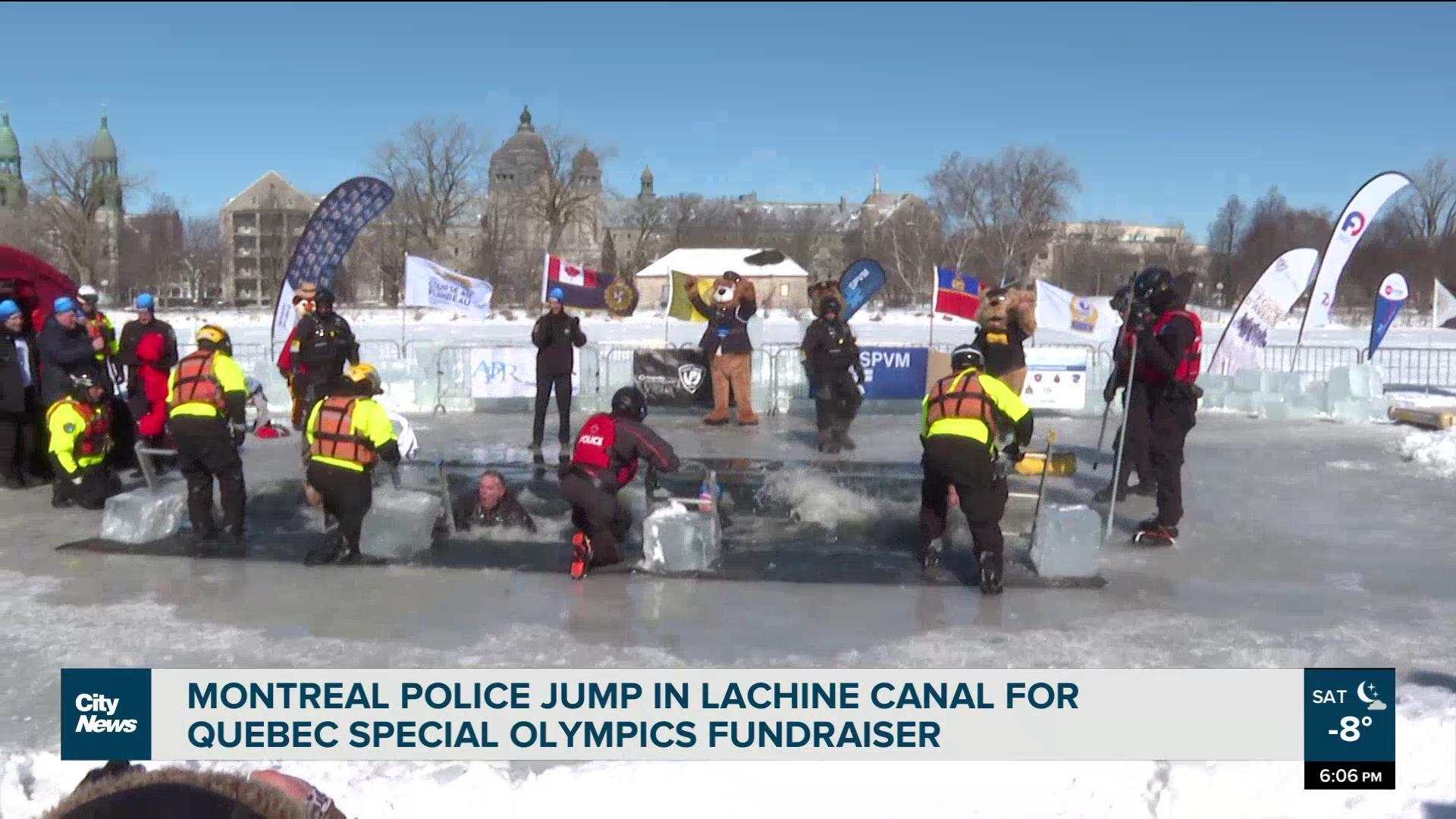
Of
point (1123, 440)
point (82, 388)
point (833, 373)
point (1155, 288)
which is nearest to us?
point (1155, 288)

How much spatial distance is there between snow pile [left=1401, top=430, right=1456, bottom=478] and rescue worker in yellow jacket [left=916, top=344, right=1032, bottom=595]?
21.4 ft

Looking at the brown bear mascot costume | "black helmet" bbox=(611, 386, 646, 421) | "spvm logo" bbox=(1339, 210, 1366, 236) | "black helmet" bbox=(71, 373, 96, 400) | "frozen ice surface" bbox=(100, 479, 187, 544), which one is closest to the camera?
"black helmet" bbox=(611, 386, 646, 421)

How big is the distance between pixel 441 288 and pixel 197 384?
833 centimetres

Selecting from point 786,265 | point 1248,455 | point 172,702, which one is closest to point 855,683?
point 172,702

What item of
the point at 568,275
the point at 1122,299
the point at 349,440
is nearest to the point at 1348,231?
the point at 1122,299

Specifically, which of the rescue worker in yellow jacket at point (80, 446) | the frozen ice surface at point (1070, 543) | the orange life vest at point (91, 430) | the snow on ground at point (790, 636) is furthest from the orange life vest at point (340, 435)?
the frozen ice surface at point (1070, 543)

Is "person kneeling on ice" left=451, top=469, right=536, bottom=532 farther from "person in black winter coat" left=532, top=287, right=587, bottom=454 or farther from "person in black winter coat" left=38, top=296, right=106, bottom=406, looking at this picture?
"person in black winter coat" left=38, top=296, right=106, bottom=406

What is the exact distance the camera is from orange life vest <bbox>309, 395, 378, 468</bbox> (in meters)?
6.85

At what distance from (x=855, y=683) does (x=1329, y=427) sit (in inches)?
453

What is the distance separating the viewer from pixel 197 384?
721 centimetres

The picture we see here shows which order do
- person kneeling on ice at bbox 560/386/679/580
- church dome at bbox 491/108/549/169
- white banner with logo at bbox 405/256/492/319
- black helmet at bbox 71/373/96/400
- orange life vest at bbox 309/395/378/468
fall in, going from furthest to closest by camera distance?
church dome at bbox 491/108/549/169, white banner with logo at bbox 405/256/492/319, black helmet at bbox 71/373/96/400, person kneeling on ice at bbox 560/386/679/580, orange life vest at bbox 309/395/378/468

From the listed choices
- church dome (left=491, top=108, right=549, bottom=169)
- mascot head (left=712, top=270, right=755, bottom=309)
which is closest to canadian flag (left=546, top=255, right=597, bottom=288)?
mascot head (left=712, top=270, right=755, bottom=309)

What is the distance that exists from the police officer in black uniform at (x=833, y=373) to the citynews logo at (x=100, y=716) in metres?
8.52

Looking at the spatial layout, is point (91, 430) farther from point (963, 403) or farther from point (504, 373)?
point (963, 403)
